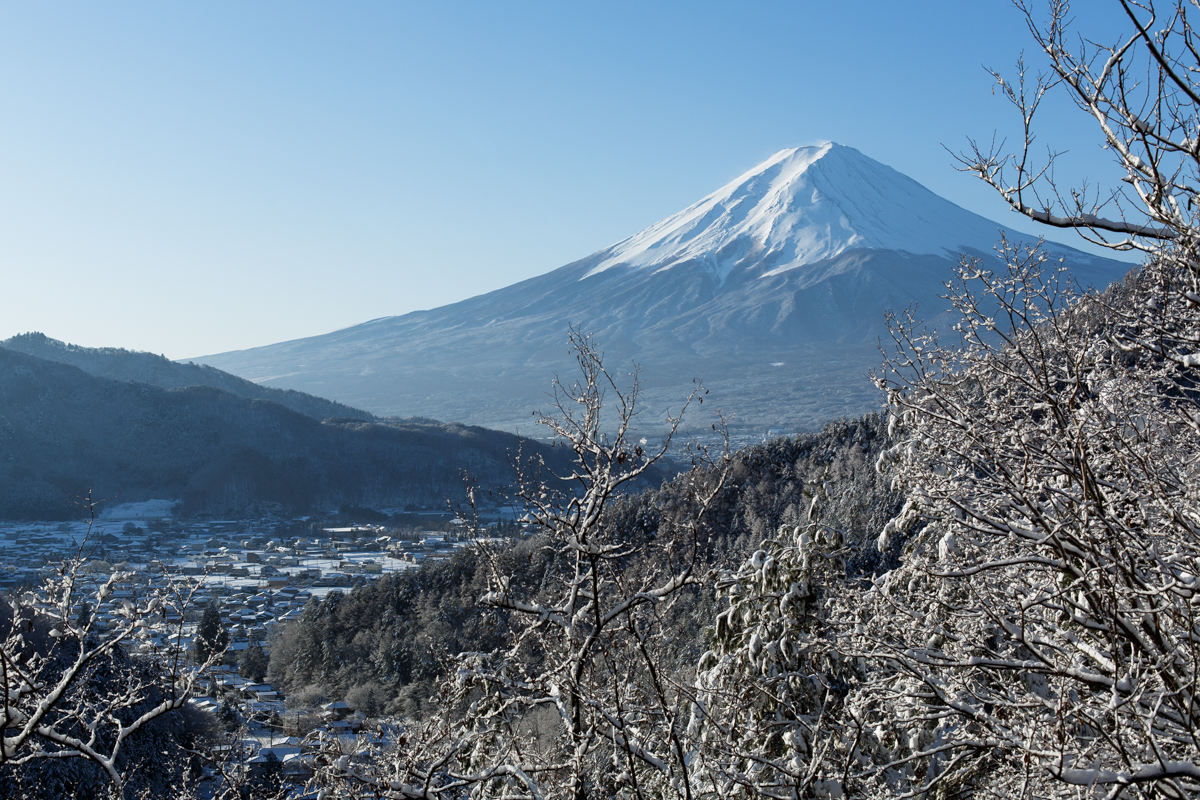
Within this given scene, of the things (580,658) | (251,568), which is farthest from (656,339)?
(580,658)

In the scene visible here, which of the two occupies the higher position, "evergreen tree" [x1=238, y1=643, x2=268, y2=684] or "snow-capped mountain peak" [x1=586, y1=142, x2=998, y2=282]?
"snow-capped mountain peak" [x1=586, y1=142, x2=998, y2=282]

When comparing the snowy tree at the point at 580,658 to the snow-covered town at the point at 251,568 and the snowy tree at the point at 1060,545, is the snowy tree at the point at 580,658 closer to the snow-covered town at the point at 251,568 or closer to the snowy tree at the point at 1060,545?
the snowy tree at the point at 1060,545

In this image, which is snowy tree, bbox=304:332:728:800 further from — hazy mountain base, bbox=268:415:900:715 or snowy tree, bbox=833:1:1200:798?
hazy mountain base, bbox=268:415:900:715

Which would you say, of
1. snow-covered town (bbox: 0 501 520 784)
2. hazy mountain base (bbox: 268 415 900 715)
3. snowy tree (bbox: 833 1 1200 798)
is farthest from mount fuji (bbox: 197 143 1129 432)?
snowy tree (bbox: 833 1 1200 798)

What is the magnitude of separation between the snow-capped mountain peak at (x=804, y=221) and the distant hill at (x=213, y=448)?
256ft

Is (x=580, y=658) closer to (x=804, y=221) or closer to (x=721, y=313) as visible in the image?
(x=721, y=313)

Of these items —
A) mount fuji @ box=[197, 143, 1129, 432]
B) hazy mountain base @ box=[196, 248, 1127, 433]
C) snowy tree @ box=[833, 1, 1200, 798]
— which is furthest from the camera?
mount fuji @ box=[197, 143, 1129, 432]

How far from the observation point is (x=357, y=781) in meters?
3.51

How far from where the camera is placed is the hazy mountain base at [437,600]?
2462 centimetres

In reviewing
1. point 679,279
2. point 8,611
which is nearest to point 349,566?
point 8,611

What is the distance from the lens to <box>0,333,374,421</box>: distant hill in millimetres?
91375

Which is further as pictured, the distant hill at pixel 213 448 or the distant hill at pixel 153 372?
the distant hill at pixel 153 372

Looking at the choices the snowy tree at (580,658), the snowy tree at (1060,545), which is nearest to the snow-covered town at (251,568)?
the snowy tree at (580,658)

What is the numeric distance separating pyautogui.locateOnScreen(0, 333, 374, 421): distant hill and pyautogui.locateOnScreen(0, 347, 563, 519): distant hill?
19.8 ft
